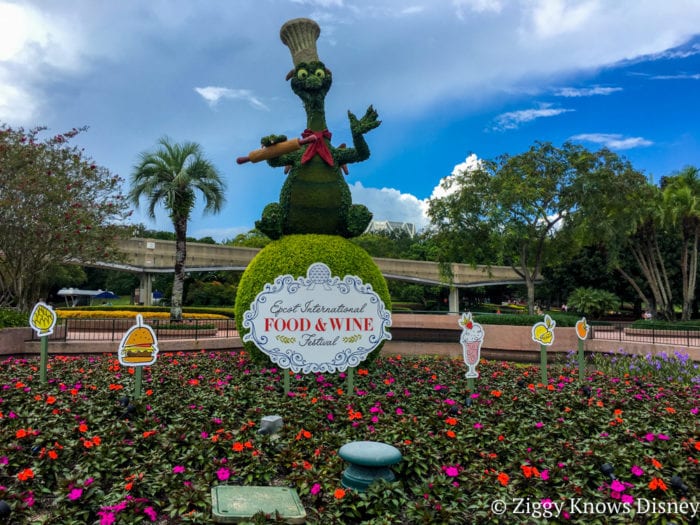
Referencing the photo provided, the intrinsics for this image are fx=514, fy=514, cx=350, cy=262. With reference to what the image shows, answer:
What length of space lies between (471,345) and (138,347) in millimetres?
5284

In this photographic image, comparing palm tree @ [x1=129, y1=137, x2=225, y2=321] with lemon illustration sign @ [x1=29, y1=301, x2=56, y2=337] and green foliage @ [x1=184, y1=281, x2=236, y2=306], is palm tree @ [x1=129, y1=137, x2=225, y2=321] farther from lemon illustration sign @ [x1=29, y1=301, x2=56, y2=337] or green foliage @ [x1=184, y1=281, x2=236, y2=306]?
green foliage @ [x1=184, y1=281, x2=236, y2=306]

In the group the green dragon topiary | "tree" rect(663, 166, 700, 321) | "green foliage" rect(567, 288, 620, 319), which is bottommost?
"green foliage" rect(567, 288, 620, 319)

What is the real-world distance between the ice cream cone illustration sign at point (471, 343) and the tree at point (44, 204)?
13899mm

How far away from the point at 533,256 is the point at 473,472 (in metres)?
26.0

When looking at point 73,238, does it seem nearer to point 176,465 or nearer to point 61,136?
point 61,136

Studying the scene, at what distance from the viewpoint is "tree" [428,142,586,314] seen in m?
22.9

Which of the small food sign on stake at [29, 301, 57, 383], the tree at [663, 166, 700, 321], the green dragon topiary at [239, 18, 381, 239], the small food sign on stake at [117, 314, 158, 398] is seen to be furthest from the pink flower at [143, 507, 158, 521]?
the tree at [663, 166, 700, 321]

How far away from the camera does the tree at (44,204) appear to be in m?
16.0

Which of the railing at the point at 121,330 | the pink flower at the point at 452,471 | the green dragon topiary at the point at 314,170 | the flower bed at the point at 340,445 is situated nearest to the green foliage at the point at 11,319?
the railing at the point at 121,330

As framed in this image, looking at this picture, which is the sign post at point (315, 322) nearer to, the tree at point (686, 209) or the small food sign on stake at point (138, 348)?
the small food sign on stake at point (138, 348)

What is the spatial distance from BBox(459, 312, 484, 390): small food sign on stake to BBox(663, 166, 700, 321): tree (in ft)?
77.0

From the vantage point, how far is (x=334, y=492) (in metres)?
4.66

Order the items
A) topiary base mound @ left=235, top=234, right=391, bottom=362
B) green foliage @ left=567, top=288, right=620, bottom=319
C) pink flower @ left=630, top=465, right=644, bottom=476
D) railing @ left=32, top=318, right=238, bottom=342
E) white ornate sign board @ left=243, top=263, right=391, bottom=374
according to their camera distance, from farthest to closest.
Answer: green foliage @ left=567, top=288, right=620, bottom=319 → railing @ left=32, top=318, right=238, bottom=342 → topiary base mound @ left=235, top=234, right=391, bottom=362 → white ornate sign board @ left=243, top=263, right=391, bottom=374 → pink flower @ left=630, top=465, right=644, bottom=476

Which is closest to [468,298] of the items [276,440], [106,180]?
[106,180]
